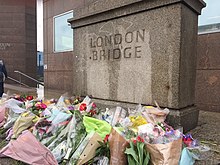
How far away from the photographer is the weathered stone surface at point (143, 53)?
2.79m

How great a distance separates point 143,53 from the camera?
312 cm

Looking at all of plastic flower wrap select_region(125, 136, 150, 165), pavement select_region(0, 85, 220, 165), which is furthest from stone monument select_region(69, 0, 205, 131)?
plastic flower wrap select_region(125, 136, 150, 165)

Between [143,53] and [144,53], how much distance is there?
2cm

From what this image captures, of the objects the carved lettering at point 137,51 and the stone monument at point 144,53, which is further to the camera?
the carved lettering at point 137,51

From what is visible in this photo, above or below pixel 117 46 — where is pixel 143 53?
below

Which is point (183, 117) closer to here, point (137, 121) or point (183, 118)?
point (183, 118)

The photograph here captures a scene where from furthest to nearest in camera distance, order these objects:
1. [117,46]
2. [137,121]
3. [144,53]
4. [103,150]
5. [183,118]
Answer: [117,46] → [144,53] → [183,118] → [137,121] → [103,150]

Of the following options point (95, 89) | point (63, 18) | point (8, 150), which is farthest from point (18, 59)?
point (8, 150)

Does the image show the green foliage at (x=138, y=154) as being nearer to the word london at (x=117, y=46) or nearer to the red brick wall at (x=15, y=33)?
the word london at (x=117, y=46)

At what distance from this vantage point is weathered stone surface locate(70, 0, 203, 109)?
2.79 metres

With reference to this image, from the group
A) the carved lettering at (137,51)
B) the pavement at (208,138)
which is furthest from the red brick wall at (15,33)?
the pavement at (208,138)

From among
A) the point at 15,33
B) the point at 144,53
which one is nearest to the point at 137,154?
the point at 144,53

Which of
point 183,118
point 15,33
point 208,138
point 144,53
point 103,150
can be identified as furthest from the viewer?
point 15,33

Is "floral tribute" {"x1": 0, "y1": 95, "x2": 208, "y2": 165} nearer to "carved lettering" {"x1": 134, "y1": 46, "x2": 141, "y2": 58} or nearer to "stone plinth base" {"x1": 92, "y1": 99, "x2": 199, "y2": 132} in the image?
"stone plinth base" {"x1": 92, "y1": 99, "x2": 199, "y2": 132}
